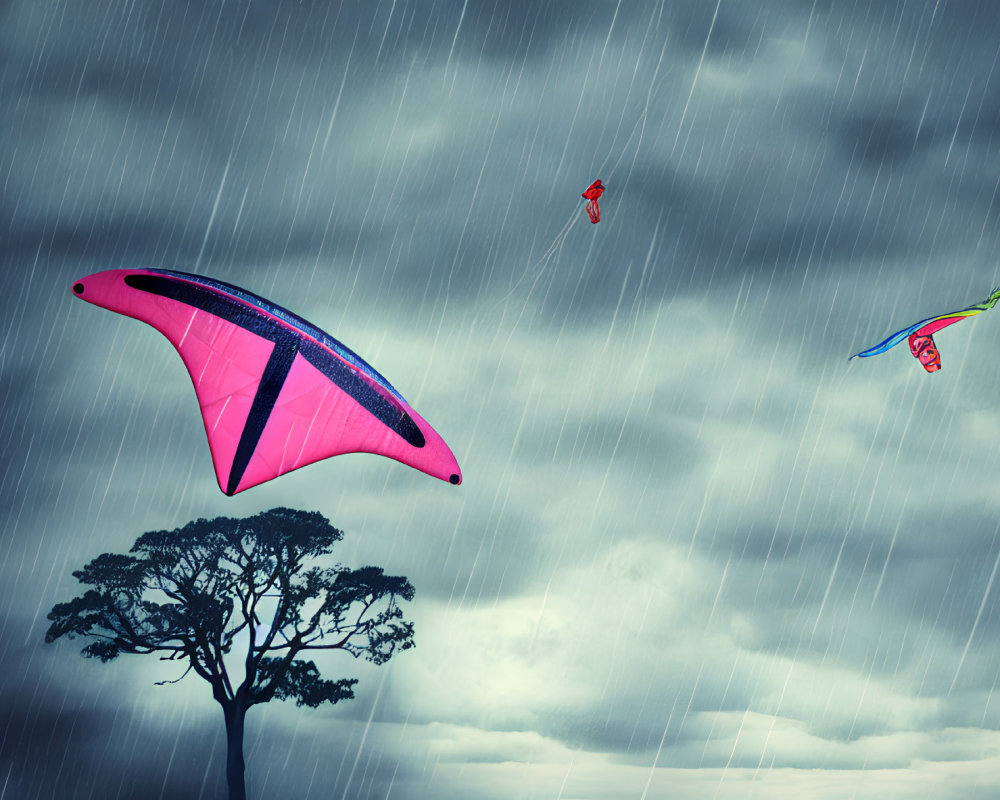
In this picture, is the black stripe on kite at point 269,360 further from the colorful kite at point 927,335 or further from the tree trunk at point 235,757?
the tree trunk at point 235,757

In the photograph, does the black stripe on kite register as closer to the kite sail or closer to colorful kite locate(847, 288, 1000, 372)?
the kite sail

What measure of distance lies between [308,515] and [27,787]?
11656 mm

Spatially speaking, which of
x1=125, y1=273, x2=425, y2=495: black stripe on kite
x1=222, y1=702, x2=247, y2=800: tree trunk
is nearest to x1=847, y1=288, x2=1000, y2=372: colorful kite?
x1=125, y1=273, x2=425, y2=495: black stripe on kite

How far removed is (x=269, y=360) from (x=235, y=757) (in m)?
16.3

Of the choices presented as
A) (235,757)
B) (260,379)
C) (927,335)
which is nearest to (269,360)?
(260,379)

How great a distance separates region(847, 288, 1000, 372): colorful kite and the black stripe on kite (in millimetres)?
8520

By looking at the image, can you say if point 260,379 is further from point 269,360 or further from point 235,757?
point 235,757

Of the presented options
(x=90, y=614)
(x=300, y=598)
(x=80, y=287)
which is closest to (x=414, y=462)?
(x=80, y=287)

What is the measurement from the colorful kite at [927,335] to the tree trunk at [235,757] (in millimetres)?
17984

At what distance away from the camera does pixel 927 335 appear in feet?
61.7

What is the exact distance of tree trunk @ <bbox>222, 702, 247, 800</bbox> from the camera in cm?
2522

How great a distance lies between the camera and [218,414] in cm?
1278

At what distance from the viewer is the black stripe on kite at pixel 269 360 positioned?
12430mm

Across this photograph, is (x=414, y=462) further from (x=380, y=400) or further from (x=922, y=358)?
(x=922, y=358)
